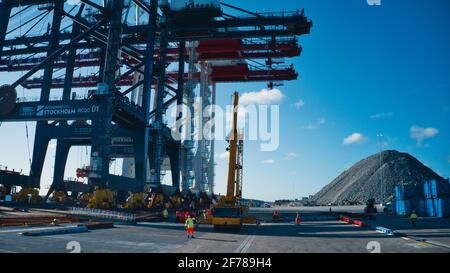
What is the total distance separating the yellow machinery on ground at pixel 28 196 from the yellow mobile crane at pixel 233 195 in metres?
23.9

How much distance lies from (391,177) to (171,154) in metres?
97.2

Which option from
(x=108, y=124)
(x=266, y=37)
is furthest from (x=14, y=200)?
(x=266, y=37)

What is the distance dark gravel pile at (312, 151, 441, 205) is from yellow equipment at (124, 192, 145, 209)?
88322mm

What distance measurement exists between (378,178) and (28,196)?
11808cm

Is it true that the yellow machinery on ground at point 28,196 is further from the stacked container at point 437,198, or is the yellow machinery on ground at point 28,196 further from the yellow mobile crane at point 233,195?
the stacked container at point 437,198

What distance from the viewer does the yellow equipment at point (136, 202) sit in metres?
36.0

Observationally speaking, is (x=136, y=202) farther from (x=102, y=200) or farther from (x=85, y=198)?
(x=102, y=200)

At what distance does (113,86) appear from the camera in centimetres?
3409

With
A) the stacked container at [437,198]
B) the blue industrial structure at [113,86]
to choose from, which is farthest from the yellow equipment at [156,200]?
the stacked container at [437,198]

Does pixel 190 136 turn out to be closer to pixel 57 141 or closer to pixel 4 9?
pixel 57 141

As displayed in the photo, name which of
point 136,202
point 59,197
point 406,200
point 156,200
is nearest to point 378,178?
point 406,200

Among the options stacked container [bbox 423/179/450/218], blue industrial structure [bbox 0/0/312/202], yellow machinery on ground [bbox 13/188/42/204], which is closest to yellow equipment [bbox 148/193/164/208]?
blue industrial structure [bbox 0/0/312/202]

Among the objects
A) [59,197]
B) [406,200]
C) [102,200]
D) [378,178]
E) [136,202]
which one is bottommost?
[136,202]

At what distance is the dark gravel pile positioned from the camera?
117m
